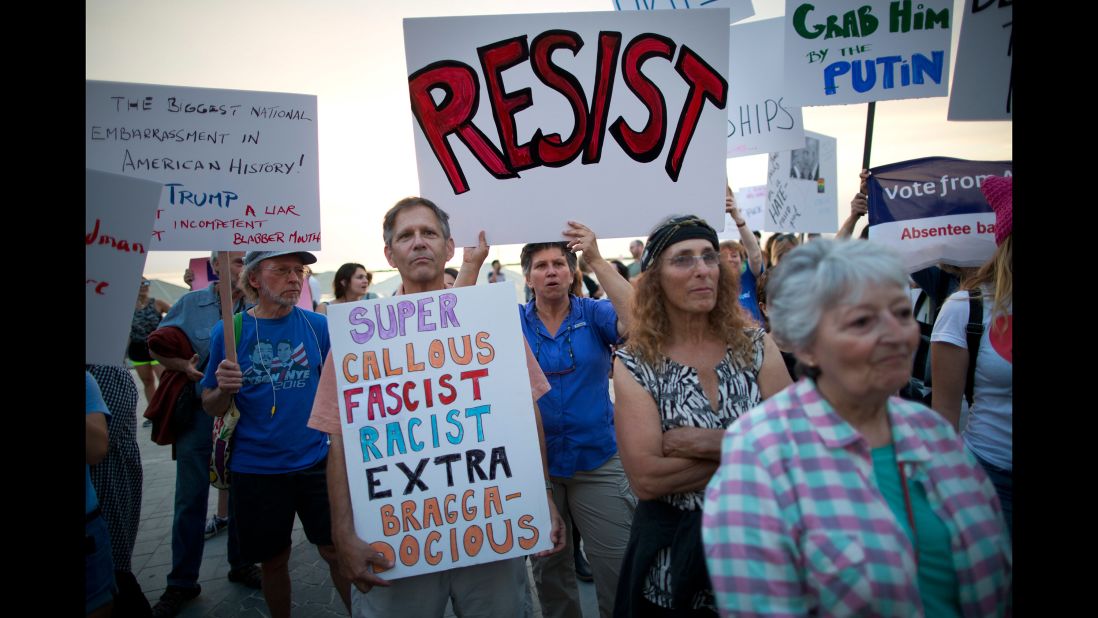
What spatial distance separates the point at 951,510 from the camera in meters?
1.51

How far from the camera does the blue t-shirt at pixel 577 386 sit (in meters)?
3.26

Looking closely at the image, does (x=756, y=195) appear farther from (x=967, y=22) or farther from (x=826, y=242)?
(x=826, y=242)

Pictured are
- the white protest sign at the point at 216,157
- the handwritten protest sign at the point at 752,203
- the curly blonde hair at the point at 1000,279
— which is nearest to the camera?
the curly blonde hair at the point at 1000,279

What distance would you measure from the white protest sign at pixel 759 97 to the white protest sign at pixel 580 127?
4.70ft

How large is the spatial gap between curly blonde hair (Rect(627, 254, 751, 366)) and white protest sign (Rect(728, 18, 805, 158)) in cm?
213

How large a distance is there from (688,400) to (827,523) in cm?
72

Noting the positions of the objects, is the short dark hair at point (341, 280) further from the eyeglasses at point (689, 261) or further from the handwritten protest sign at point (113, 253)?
the eyeglasses at point (689, 261)

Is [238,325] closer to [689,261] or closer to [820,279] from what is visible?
[689,261]

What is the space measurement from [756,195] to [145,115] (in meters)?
8.77

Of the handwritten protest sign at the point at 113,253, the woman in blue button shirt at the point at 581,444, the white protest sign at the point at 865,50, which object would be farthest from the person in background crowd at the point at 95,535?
the white protest sign at the point at 865,50

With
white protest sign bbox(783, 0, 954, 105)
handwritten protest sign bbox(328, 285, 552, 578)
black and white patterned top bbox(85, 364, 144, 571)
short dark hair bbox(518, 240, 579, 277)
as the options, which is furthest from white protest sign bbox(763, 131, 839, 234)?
black and white patterned top bbox(85, 364, 144, 571)

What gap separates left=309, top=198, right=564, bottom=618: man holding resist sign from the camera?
2.32 m
